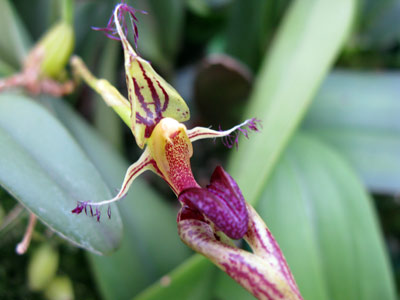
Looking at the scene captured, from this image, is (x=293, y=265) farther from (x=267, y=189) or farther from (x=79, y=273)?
(x=79, y=273)

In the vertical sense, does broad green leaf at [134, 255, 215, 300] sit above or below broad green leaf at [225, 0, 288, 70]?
below

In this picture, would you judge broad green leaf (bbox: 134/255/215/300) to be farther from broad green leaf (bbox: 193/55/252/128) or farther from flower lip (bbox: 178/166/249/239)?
broad green leaf (bbox: 193/55/252/128)

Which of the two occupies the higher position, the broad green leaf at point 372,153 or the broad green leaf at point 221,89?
the broad green leaf at point 221,89

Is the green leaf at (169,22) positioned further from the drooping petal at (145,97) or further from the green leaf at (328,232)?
the drooping petal at (145,97)

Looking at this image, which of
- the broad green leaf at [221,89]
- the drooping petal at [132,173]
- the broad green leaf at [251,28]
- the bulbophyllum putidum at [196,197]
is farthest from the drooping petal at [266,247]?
the broad green leaf at [251,28]

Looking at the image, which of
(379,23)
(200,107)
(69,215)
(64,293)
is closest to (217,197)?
(69,215)

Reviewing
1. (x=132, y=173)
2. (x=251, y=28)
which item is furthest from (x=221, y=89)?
(x=132, y=173)

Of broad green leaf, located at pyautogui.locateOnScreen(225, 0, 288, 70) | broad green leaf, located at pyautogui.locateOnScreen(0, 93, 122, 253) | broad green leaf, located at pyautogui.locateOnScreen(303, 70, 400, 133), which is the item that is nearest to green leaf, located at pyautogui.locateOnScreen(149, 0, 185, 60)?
broad green leaf, located at pyautogui.locateOnScreen(225, 0, 288, 70)

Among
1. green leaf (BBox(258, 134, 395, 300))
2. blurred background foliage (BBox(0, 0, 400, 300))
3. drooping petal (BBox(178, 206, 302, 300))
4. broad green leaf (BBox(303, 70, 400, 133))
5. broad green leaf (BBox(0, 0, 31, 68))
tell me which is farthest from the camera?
broad green leaf (BBox(303, 70, 400, 133))
